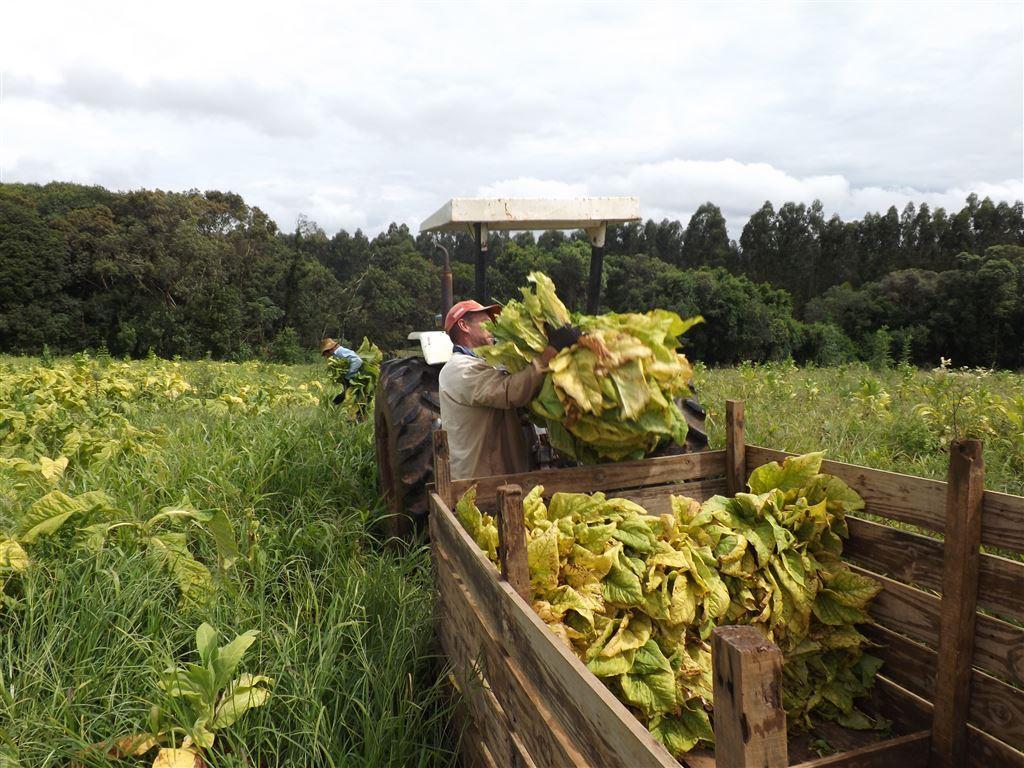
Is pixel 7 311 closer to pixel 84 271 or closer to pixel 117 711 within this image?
pixel 84 271

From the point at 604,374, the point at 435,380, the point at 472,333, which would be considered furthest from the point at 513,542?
the point at 435,380

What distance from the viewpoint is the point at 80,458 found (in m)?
3.92

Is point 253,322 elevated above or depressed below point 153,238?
below

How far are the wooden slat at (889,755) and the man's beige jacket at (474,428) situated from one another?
1.74 metres

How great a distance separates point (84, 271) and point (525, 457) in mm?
41671

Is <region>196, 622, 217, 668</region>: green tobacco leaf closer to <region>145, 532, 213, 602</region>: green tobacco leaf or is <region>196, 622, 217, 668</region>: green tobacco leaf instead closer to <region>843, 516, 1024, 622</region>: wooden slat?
<region>145, 532, 213, 602</region>: green tobacco leaf

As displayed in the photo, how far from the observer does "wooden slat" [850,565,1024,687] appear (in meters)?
1.87

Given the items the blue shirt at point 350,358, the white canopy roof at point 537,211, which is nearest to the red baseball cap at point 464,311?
the white canopy roof at point 537,211

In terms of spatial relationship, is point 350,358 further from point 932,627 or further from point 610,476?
point 932,627

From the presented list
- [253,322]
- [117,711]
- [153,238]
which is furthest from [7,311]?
[117,711]

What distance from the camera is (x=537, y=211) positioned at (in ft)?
12.6

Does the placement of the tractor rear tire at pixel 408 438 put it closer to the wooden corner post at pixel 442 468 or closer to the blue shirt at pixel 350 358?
the wooden corner post at pixel 442 468

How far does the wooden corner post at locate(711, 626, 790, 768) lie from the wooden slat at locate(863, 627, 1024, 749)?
55.7 inches

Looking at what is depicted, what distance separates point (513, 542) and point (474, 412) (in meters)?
1.48
